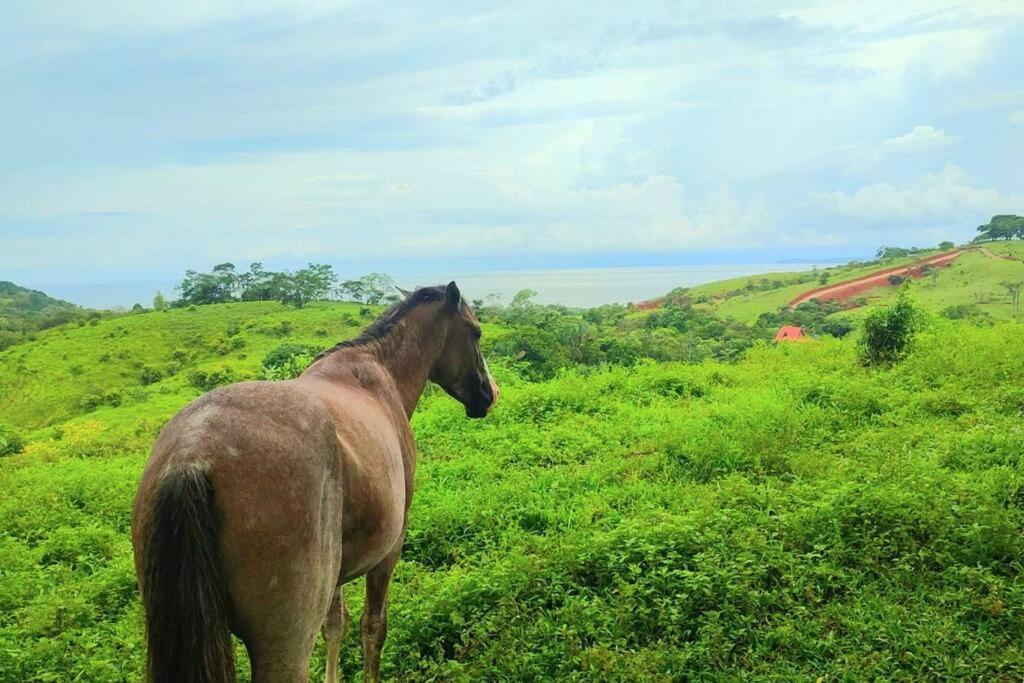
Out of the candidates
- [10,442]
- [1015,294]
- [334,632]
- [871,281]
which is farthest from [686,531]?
[871,281]

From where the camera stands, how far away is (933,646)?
377cm

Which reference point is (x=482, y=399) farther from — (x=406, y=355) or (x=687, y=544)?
(x=687, y=544)

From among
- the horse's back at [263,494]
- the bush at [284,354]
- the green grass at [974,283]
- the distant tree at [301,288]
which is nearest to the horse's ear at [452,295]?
the horse's back at [263,494]

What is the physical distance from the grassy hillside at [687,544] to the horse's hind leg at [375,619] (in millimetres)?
284

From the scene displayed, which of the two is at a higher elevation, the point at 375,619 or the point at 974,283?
the point at 974,283

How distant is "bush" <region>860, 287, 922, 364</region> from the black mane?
28.6ft

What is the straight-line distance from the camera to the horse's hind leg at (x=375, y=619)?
3.73 meters

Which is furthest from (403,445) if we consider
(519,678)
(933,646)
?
(933,646)

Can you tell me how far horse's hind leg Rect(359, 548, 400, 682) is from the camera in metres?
3.73

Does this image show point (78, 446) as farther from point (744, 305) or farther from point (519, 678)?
point (744, 305)

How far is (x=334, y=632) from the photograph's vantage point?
3.88 meters

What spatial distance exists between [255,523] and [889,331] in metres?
10.8

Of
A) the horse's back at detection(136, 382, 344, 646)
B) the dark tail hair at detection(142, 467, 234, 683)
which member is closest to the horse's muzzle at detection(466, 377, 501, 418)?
the horse's back at detection(136, 382, 344, 646)

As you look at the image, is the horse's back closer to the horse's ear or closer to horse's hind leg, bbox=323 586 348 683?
horse's hind leg, bbox=323 586 348 683
